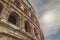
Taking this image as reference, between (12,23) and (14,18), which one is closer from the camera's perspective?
(12,23)

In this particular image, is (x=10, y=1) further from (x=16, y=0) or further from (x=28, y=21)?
(x=28, y=21)

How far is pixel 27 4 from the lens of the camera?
57.0 ft

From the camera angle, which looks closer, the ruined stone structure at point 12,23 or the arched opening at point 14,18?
the ruined stone structure at point 12,23

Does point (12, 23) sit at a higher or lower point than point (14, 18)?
lower

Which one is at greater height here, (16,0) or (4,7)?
(16,0)

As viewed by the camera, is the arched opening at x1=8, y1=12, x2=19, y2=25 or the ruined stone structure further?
the arched opening at x1=8, y1=12, x2=19, y2=25

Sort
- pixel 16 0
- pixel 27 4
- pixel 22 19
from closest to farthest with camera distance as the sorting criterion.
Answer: pixel 22 19
pixel 16 0
pixel 27 4

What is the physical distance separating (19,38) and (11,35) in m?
1.05

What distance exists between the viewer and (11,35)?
10.8m

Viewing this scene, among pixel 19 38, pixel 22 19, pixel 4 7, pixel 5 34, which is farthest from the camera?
pixel 22 19

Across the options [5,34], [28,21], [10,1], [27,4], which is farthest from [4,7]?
[27,4]

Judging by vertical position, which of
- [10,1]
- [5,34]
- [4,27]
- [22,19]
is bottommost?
[5,34]

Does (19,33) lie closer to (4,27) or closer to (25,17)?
(4,27)

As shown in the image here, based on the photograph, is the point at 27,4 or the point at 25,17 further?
the point at 27,4
